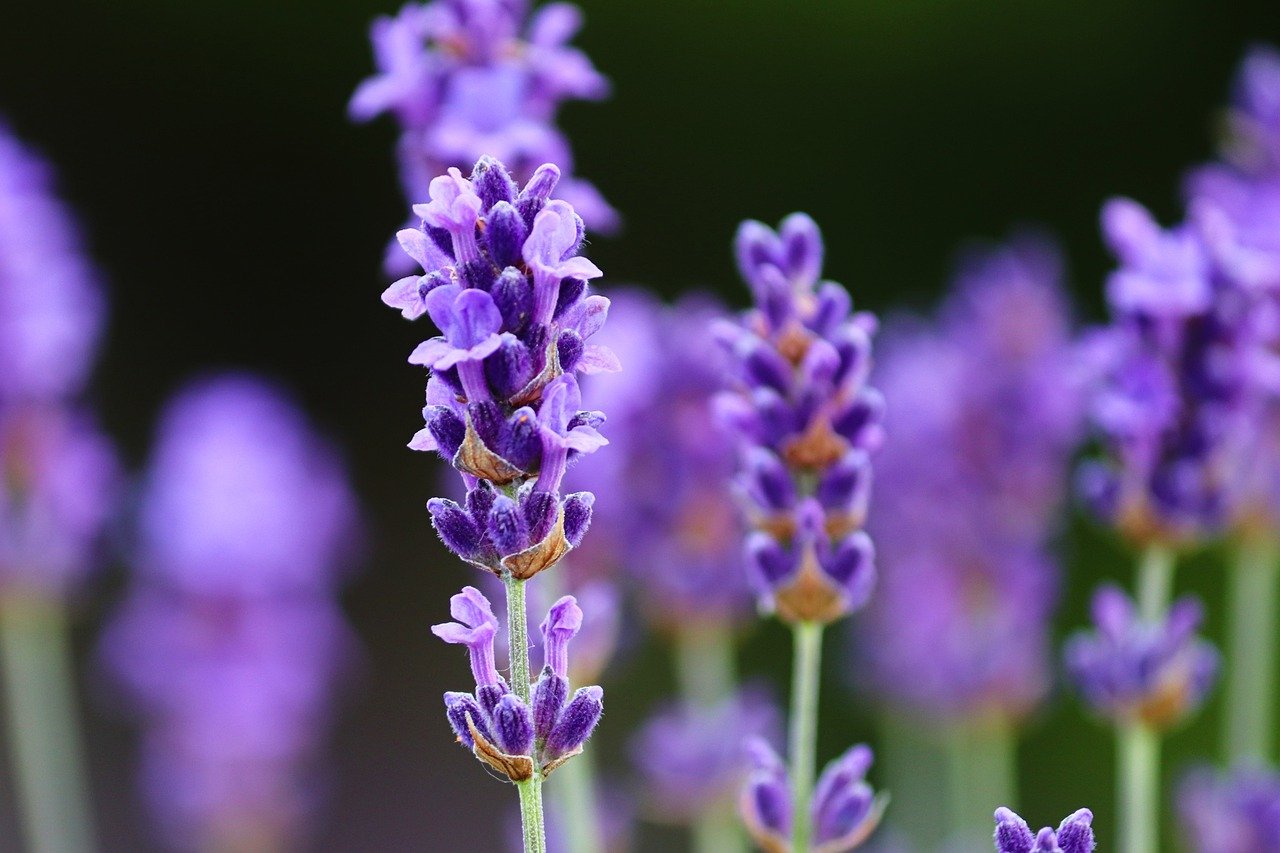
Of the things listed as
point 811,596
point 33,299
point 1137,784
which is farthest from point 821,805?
point 33,299

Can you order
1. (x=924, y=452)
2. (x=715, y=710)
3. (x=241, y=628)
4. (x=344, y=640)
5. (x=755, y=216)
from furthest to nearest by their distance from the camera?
(x=755, y=216)
(x=344, y=640)
(x=241, y=628)
(x=924, y=452)
(x=715, y=710)

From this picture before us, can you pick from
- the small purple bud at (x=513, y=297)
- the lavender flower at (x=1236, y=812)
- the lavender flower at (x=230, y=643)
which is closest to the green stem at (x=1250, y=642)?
the lavender flower at (x=1236, y=812)

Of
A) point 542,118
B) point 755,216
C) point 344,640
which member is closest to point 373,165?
point 755,216

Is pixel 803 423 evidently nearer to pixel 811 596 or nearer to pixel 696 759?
pixel 811 596

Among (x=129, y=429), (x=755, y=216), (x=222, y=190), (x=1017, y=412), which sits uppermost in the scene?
(x=222, y=190)

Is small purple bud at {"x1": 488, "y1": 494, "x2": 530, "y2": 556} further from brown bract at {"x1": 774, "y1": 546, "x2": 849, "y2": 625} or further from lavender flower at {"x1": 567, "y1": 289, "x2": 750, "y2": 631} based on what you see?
lavender flower at {"x1": 567, "y1": 289, "x2": 750, "y2": 631}

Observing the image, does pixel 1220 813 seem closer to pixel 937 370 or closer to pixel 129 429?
pixel 937 370

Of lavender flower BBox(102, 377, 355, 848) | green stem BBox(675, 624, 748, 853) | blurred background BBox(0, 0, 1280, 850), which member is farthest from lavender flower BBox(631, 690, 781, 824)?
blurred background BBox(0, 0, 1280, 850)
